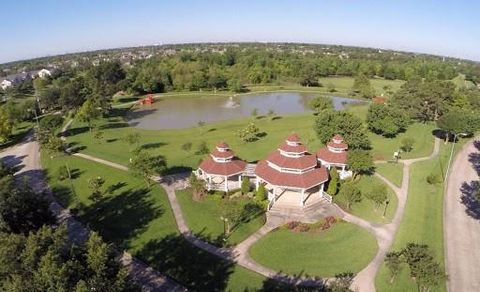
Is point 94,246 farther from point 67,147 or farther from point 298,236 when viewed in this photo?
point 67,147

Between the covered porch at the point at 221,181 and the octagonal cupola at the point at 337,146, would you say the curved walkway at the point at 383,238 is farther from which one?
the covered porch at the point at 221,181

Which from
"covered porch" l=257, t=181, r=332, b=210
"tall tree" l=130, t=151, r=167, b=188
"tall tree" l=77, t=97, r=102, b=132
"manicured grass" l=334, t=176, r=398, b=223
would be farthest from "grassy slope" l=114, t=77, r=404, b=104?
"manicured grass" l=334, t=176, r=398, b=223

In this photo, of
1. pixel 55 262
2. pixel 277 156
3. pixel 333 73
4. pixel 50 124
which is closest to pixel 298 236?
pixel 277 156

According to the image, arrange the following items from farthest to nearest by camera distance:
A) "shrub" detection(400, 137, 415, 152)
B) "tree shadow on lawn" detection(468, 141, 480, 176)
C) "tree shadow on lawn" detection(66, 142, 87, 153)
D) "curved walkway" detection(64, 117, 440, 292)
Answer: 1. "tree shadow on lawn" detection(66, 142, 87, 153)
2. "shrub" detection(400, 137, 415, 152)
3. "tree shadow on lawn" detection(468, 141, 480, 176)
4. "curved walkway" detection(64, 117, 440, 292)

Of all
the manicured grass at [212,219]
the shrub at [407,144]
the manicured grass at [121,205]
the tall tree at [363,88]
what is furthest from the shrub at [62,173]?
the tall tree at [363,88]

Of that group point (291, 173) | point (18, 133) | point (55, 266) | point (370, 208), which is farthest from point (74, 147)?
point (370, 208)

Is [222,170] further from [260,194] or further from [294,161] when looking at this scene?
[294,161]

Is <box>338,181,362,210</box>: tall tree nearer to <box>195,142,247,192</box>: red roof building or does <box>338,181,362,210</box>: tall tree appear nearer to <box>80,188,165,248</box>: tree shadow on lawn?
<box>195,142,247,192</box>: red roof building

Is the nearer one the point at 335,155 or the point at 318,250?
the point at 318,250
